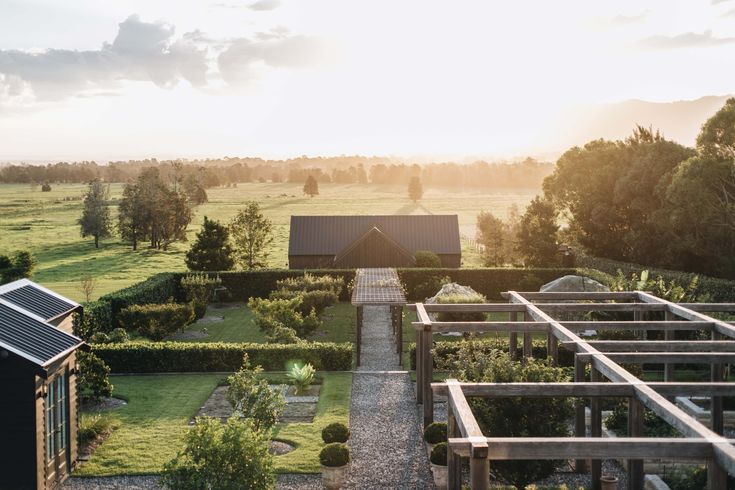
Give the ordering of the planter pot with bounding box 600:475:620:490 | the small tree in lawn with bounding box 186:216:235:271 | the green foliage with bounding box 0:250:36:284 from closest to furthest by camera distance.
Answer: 1. the planter pot with bounding box 600:475:620:490
2. the small tree in lawn with bounding box 186:216:235:271
3. the green foliage with bounding box 0:250:36:284

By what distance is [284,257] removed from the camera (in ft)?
230

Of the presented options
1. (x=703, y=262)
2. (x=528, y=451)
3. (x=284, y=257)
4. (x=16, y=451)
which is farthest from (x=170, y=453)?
(x=284, y=257)

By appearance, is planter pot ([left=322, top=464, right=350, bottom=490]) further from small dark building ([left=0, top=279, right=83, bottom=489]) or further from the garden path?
small dark building ([left=0, top=279, right=83, bottom=489])

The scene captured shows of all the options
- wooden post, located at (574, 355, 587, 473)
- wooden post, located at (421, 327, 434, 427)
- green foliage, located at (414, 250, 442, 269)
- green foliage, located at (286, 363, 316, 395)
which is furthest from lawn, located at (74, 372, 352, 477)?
green foliage, located at (414, 250, 442, 269)

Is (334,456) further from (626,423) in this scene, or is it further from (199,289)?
(199,289)

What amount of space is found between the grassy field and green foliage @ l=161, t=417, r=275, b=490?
126 ft

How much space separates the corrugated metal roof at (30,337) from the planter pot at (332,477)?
21.8ft

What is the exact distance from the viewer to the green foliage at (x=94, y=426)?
18625mm

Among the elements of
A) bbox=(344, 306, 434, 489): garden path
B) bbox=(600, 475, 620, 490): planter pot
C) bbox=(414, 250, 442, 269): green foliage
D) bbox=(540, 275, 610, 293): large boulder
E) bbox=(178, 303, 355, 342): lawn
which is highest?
bbox=(414, 250, 442, 269): green foliage

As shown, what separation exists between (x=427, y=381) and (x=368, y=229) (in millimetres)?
31760

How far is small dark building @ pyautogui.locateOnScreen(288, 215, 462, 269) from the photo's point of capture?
4859 cm

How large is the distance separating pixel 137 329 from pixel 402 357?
1282 centimetres

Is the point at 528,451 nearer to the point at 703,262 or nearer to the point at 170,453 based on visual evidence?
the point at 170,453

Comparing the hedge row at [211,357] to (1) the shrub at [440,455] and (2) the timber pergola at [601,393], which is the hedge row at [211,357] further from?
(1) the shrub at [440,455]
